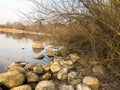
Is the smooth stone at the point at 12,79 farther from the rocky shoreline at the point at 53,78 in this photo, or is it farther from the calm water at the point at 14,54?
A: the calm water at the point at 14,54

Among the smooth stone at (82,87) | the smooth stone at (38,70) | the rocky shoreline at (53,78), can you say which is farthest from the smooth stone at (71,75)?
the smooth stone at (38,70)

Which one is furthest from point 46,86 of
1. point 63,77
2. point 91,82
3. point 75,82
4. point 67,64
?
point 67,64

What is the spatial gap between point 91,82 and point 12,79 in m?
2.71

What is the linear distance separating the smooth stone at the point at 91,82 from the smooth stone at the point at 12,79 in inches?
87.8

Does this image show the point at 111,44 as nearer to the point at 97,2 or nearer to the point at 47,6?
the point at 97,2

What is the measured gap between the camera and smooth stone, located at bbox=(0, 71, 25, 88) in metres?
6.96

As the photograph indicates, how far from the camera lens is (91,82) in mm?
7023

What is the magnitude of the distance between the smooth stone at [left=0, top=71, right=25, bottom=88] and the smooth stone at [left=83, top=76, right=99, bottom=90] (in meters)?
2.23

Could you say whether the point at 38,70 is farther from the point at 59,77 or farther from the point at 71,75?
the point at 71,75

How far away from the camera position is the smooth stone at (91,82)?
22.6 ft

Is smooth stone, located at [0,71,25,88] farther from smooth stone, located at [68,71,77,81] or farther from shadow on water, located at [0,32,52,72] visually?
shadow on water, located at [0,32,52,72]

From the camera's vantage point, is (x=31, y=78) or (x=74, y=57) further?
(x=74, y=57)

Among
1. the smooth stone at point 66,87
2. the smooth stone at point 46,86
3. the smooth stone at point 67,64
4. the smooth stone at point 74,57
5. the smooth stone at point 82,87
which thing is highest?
the smooth stone at point 74,57

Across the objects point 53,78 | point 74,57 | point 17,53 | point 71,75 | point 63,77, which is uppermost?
point 74,57
